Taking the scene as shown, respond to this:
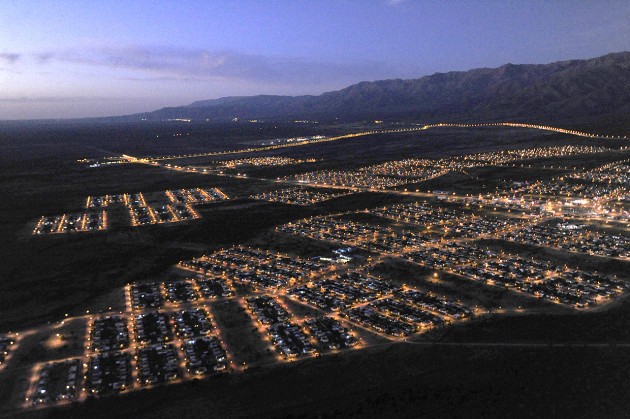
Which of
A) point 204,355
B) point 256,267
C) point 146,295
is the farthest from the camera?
point 256,267

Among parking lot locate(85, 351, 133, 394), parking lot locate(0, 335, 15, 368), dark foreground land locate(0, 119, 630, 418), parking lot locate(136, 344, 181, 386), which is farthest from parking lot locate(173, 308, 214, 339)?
parking lot locate(0, 335, 15, 368)

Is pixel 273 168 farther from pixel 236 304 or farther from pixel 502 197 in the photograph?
pixel 236 304

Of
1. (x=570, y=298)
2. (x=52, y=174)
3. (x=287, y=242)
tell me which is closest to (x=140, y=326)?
(x=287, y=242)

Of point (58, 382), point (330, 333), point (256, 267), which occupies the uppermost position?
point (256, 267)

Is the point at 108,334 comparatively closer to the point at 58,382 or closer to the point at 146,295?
the point at 58,382

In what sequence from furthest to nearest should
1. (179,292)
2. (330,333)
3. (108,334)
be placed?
(179,292) → (108,334) → (330,333)

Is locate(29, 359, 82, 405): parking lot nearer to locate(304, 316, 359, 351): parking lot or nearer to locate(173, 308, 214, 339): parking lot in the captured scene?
locate(173, 308, 214, 339): parking lot

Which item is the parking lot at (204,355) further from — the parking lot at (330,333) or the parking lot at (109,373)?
the parking lot at (330,333)

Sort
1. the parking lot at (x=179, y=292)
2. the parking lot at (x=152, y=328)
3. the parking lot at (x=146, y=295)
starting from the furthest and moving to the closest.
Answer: the parking lot at (x=179, y=292), the parking lot at (x=146, y=295), the parking lot at (x=152, y=328)

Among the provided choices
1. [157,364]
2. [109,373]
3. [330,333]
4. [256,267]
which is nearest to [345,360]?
[330,333]

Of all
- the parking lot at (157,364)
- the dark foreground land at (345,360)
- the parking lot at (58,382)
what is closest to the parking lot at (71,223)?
the dark foreground land at (345,360)

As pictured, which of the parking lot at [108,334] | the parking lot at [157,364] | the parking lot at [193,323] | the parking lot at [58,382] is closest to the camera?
the parking lot at [58,382]
